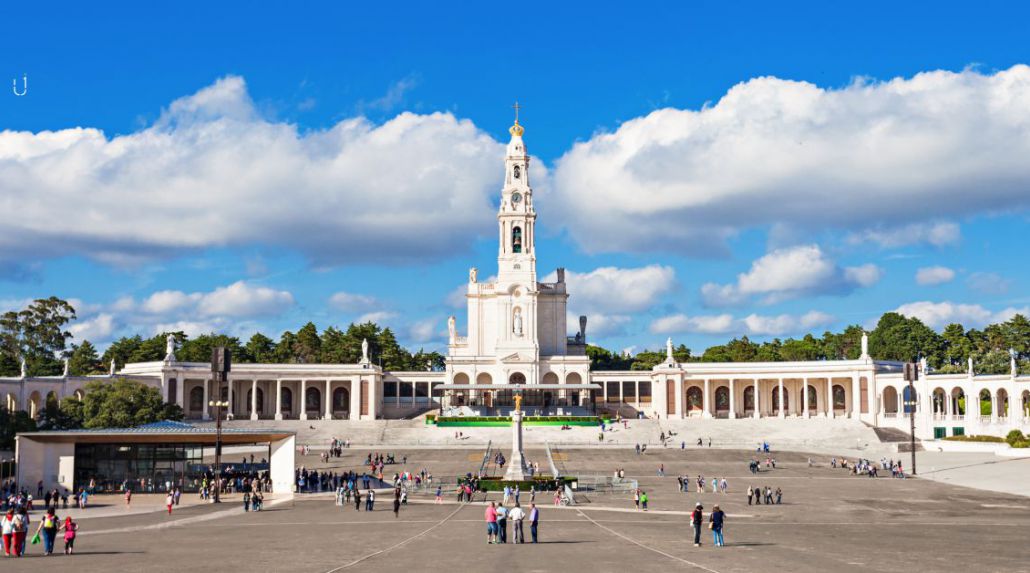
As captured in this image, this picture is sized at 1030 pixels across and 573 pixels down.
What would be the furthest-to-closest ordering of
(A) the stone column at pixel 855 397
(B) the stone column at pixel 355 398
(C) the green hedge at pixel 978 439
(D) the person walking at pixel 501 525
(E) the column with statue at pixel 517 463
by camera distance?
1. (B) the stone column at pixel 355 398
2. (A) the stone column at pixel 855 397
3. (C) the green hedge at pixel 978 439
4. (E) the column with statue at pixel 517 463
5. (D) the person walking at pixel 501 525

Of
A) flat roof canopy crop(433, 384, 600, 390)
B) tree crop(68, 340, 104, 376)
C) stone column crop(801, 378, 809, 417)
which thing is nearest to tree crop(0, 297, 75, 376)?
tree crop(68, 340, 104, 376)

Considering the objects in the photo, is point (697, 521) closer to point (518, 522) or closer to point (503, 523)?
point (518, 522)

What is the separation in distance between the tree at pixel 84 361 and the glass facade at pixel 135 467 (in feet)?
183

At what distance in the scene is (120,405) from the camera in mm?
81625

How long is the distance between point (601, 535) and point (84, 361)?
95.9 meters

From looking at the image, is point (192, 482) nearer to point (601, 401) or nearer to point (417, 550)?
point (417, 550)

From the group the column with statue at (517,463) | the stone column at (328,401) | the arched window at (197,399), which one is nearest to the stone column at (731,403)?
the stone column at (328,401)

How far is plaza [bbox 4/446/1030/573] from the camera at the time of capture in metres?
30.4

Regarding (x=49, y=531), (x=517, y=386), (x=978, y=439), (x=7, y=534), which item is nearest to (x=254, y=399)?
(x=517, y=386)

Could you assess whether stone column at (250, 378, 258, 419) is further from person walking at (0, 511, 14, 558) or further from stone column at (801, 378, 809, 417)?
person walking at (0, 511, 14, 558)

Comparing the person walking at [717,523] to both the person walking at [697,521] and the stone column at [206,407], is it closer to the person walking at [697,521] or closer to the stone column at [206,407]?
the person walking at [697,521]

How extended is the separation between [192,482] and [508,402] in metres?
61.5

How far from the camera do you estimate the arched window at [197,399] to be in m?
112

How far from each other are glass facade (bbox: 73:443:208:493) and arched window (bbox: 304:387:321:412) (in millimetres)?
63212
